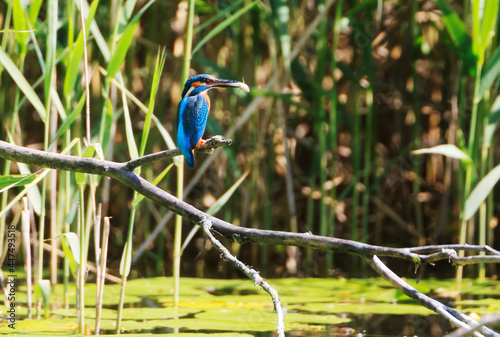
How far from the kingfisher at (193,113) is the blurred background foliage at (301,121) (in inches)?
59.4

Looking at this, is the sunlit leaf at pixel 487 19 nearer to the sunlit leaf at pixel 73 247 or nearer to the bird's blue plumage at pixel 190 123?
the bird's blue plumage at pixel 190 123

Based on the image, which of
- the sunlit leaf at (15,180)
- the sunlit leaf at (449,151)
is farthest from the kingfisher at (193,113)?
the sunlit leaf at (449,151)

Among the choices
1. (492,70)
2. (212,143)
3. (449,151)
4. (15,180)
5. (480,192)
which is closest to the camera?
(212,143)

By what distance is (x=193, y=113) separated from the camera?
2078mm

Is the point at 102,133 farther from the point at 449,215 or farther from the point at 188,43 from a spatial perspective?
the point at 449,215

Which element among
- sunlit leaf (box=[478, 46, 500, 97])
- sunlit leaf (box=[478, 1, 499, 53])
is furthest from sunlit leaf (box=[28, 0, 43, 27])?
sunlit leaf (box=[478, 46, 500, 97])

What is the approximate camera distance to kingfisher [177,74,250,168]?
1961mm

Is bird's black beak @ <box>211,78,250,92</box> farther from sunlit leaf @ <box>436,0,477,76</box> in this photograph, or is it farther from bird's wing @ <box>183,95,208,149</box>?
sunlit leaf @ <box>436,0,477,76</box>

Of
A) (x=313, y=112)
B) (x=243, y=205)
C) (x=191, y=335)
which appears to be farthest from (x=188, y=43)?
(x=243, y=205)

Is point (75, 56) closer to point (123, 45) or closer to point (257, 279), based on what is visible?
point (123, 45)

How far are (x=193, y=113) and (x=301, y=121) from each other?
3.03 meters

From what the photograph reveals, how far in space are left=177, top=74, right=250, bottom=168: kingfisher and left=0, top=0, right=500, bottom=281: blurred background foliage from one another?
1.51 meters

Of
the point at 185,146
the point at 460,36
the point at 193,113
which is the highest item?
the point at 460,36

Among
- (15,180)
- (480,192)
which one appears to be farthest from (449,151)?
(15,180)
